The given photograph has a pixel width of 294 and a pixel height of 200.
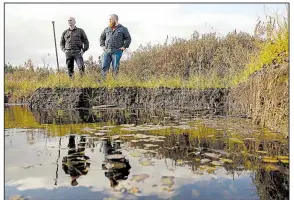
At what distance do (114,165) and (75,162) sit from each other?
0.33 meters

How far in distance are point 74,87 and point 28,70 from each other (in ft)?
12.1

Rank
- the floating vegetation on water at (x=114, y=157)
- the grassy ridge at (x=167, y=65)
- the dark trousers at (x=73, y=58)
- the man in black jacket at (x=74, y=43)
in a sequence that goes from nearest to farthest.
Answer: the floating vegetation on water at (x=114, y=157) < the man in black jacket at (x=74, y=43) < the dark trousers at (x=73, y=58) < the grassy ridge at (x=167, y=65)

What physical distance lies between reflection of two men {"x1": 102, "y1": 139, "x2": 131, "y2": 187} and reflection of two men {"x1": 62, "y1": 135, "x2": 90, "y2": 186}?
0.52ft

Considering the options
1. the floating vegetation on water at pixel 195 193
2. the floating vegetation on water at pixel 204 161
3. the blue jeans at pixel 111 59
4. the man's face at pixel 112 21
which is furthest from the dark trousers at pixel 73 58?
the floating vegetation on water at pixel 195 193

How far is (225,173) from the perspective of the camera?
95.6 inches

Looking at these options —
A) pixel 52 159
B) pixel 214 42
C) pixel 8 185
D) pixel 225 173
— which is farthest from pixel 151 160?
pixel 214 42

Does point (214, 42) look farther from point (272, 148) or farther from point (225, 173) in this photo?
point (225, 173)

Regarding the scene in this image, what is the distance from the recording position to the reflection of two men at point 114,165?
7.58 feet

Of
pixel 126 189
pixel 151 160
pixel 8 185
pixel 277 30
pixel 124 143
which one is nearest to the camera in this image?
pixel 126 189

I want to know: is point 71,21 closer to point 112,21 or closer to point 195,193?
point 112,21

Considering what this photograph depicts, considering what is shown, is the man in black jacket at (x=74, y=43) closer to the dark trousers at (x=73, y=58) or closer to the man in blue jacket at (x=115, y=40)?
the dark trousers at (x=73, y=58)

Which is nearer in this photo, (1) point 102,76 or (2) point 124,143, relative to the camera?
(2) point 124,143

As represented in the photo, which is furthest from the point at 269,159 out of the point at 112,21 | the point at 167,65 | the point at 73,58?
the point at 167,65

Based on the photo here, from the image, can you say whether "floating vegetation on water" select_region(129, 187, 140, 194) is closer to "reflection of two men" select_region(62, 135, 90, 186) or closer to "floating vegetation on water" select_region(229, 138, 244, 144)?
"reflection of two men" select_region(62, 135, 90, 186)
